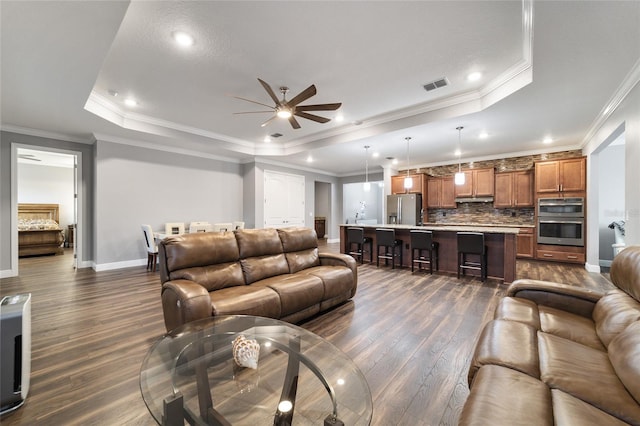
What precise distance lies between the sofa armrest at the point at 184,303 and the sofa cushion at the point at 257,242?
2.70 feet

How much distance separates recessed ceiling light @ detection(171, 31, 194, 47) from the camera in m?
2.59

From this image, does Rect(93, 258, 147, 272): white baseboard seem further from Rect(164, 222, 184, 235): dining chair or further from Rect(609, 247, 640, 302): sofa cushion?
Rect(609, 247, 640, 302): sofa cushion

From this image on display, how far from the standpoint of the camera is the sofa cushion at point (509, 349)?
4.18 feet

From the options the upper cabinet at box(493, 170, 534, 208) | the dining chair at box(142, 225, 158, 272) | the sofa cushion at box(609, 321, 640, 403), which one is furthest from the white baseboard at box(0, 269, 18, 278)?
the upper cabinet at box(493, 170, 534, 208)

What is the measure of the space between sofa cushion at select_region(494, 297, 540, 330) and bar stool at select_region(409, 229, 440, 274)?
2821mm

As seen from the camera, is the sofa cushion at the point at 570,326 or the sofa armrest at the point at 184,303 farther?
the sofa armrest at the point at 184,303

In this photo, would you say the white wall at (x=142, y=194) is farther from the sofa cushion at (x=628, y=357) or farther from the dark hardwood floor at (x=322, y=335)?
the sofa cushion at (x=628, y=357)

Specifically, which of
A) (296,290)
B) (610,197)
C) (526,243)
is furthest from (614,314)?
(610,197)

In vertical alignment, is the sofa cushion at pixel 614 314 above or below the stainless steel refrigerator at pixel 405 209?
below

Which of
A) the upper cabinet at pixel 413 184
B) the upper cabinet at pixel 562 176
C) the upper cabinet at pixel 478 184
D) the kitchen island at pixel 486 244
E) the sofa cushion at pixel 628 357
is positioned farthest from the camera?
the upper cabinet at pixel 413 184

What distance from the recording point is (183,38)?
104 inches

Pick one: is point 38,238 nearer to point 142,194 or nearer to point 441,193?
point 142,194

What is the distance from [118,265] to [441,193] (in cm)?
819

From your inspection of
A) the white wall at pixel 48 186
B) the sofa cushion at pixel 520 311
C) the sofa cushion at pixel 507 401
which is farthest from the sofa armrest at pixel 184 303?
the white wall at pixel 48 186
